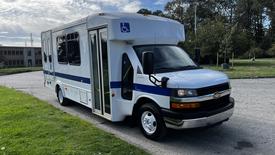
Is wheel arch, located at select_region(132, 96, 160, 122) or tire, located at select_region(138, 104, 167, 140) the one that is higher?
wheel arch, located at select_region(132, 96, 160, 122)

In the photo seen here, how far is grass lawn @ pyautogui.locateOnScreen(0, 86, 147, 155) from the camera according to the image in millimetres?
5625

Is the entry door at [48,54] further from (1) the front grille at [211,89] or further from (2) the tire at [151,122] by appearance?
(1) the front grille at [211,89]

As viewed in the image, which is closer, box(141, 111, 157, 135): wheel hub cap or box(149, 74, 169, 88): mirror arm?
box(149, 74, 169, 88): mirror arm

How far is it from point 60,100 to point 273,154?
776cm

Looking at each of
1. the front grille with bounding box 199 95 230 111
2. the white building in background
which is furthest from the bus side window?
the white building in background

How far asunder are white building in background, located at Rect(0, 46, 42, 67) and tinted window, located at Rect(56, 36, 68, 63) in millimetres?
66481

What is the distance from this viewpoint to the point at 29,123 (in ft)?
24.8

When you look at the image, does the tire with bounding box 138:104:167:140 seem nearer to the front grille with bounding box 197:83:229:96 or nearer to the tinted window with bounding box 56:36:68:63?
the front grille with bounding box 197:83:229:96

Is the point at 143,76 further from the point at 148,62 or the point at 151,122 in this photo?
the point at 151,122

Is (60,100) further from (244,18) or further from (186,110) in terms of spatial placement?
(244,18)

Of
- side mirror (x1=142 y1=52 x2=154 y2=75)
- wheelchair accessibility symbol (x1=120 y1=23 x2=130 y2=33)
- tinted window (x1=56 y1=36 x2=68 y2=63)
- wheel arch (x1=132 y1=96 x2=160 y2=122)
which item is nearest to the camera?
side mirror (x1=142 y1=52 x2=154 y2=75)

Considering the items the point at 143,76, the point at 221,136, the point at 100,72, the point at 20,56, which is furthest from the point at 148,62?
the point at 20,56

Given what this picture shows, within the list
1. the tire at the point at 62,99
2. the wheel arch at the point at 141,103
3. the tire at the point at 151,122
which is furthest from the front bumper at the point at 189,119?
the tire at the point at 62,99

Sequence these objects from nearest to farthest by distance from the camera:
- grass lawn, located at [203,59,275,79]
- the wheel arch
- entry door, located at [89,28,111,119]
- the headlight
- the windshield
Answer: the headlight < the wheel arch < the windshield < entry door, located at [89,28,111,119] < grass lawn, located at [203,59,275,79]
